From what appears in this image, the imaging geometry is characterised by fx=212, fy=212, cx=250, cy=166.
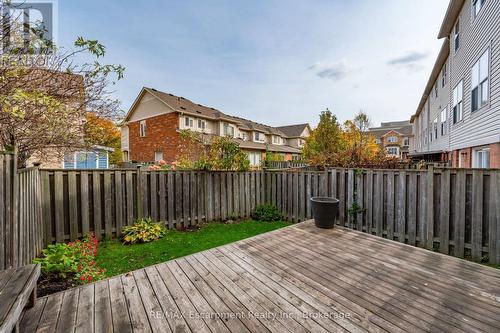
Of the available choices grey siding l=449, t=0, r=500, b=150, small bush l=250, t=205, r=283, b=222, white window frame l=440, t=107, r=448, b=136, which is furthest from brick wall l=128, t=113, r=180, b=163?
white window frame l=440, t=107, r=448, b=136

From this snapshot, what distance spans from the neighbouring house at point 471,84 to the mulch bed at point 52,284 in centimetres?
991

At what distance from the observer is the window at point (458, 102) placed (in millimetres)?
9414

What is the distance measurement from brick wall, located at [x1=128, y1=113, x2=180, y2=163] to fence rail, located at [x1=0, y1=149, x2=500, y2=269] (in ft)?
41.5

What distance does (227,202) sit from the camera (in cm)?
691

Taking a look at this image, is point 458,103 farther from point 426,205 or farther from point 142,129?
point 142,129

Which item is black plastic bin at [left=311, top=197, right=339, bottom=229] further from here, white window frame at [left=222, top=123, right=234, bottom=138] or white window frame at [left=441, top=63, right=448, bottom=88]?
white window frame at [left=222, top=123, right=234, bottom=138]

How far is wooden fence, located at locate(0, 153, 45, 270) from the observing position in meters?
2.26

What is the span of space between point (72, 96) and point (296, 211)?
6.35 m

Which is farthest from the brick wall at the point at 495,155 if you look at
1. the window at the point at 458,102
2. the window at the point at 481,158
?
the window at the point at 458,102

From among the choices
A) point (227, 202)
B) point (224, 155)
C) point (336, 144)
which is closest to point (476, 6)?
point (336, 144)

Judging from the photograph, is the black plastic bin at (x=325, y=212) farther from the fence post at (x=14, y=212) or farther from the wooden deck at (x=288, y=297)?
the fence post at (x=14, y=212)

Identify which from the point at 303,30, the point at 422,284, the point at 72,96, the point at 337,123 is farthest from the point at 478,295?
the point at 337,123

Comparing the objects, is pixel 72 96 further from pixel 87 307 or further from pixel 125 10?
pixel 125 10

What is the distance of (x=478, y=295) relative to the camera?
2402 millimetres
